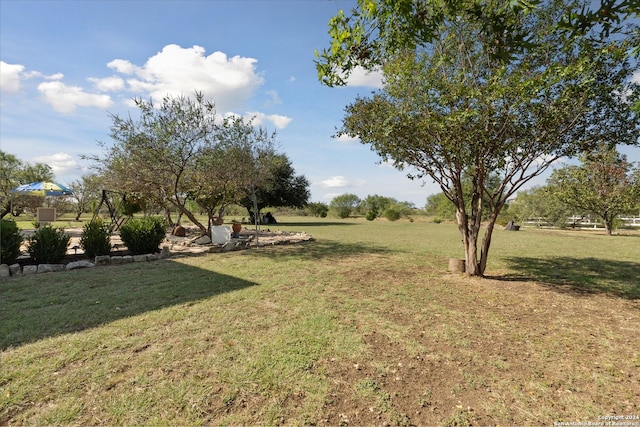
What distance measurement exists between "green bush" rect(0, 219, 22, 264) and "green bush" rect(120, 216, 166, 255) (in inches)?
81.7

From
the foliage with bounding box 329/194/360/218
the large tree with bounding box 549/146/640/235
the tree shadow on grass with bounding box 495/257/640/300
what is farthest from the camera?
the foliage with bounding box 329/194/360/218

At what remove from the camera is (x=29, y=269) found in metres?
6.23

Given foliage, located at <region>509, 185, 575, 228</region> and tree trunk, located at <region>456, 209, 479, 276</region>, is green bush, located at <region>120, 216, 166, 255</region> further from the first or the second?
foliage, located at <region>509, 185, 575, 228</region>

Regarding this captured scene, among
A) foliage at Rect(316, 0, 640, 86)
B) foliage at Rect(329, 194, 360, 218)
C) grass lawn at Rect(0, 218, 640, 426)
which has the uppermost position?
foliage at Rect(329, 194, 360, 218)

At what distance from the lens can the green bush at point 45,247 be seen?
21.8 feet

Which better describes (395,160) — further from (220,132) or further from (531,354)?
(220,132)

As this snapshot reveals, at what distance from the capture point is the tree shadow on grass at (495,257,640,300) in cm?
570

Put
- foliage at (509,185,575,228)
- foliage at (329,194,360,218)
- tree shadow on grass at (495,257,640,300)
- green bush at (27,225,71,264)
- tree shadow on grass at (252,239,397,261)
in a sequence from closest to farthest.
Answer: tree shadow on grass at (495,257,640,300), green bush at (27,225,71,264), tree shadow on grass at (252,239,397,261), foliage at (509,185,575,228), foliage at (329,194,360,218)

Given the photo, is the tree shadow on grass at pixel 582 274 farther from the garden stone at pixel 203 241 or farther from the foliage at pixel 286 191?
the foliage at pixel 286 191

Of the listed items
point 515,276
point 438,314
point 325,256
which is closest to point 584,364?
point 438,314

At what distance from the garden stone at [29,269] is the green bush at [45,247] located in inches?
17.5

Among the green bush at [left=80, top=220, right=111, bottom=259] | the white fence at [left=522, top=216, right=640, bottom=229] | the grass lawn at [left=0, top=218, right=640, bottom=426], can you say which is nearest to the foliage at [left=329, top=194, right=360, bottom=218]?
the white fence at [left=522, top=216, right=640, bottom=229]

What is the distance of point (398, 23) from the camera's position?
2957 mm

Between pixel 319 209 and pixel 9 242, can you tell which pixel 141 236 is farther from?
pixel 319 209
